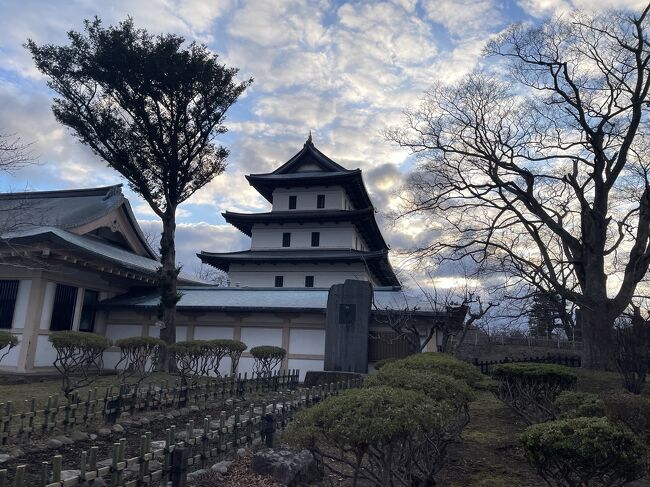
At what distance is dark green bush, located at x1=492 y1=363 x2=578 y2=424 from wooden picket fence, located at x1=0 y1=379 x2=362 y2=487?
5.51m

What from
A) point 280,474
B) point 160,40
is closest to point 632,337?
point 280,474

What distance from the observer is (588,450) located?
4516 mm

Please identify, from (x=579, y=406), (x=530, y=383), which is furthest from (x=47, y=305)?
(x=579, y=406)

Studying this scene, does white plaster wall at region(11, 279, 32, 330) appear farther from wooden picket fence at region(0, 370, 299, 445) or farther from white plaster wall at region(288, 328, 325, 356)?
white plaster wall at region(288, 328, 325, 356)

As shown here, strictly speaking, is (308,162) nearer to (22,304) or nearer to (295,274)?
(295,274)

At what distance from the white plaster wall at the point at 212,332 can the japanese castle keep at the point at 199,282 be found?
43 mm

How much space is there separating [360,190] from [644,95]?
16737mm

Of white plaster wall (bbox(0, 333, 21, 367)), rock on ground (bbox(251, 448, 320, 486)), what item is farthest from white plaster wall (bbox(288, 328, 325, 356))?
rock on ground (bbox(251, 448, 320, 486))

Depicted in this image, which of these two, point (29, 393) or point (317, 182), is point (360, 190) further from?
point (29, 393)

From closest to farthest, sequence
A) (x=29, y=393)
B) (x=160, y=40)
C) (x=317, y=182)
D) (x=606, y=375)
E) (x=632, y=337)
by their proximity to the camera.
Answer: (x=632, y=337) < (x=29, y=393) < (x=606, y=375) < (x=160, y=40) < (x=317, y=182)

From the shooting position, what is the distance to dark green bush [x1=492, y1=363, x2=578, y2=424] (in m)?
10.6

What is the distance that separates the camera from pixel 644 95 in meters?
18.6

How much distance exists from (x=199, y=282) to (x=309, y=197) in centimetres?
886

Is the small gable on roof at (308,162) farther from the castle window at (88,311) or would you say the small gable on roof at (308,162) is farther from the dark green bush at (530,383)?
the dark green bush at (530,383)
